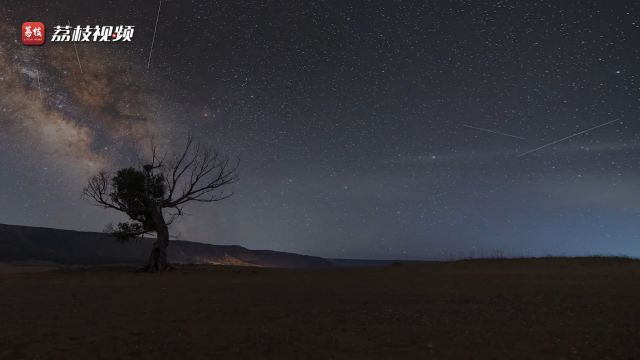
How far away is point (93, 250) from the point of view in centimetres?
7162

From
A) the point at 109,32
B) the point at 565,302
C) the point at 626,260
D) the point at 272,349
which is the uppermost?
the point at 109,32

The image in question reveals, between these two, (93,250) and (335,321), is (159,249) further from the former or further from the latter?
(93,250)

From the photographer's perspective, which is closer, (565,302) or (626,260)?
(565,302)

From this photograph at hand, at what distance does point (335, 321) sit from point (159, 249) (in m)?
18.9

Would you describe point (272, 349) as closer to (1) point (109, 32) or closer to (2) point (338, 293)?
(2) point (338, 293)

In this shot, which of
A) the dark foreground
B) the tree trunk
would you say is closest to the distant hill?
the tree trunk

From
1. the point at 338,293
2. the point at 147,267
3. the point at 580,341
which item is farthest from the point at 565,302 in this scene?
the point at 147,267

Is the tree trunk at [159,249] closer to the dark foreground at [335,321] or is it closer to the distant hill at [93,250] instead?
the dark foreground at [335,321]

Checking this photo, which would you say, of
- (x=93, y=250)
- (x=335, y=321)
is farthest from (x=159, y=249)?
(x=93, y=250)

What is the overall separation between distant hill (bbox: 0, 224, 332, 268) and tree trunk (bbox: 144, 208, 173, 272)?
96.0ft

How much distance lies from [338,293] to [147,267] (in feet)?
49.8

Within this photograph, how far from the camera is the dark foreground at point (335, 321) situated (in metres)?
6.44

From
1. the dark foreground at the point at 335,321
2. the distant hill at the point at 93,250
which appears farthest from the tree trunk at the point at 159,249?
the distant hill at the point at 93,250

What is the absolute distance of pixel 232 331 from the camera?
777cm
